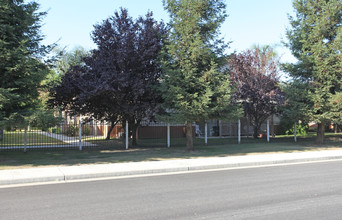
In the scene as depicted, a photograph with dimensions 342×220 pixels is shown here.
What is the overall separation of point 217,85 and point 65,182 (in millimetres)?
9190

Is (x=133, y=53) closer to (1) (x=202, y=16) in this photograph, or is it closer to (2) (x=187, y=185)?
(1) (x=202, y=16)

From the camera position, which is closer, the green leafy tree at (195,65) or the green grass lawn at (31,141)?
the green leafy tree at (195,65)

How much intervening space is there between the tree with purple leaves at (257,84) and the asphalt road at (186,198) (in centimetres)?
1294

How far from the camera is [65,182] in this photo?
845cm

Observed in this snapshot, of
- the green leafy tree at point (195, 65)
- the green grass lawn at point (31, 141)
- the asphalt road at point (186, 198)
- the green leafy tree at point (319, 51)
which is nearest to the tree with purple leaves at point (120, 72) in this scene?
the green leafy tree at point (195, 65)

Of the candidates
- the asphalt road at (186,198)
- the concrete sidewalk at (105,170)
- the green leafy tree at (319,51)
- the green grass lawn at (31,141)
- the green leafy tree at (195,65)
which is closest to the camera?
the asphalt road at (186,198)

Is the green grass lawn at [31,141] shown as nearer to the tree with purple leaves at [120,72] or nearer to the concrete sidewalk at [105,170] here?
the tree with purple leaves at [120,72]

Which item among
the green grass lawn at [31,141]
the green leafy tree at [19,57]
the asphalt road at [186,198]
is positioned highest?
the green leafy tree at [19,57]

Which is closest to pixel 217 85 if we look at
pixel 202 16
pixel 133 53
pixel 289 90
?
pixel 202 16

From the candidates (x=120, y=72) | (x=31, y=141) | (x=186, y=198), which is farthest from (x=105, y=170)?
(x=31, y=141)

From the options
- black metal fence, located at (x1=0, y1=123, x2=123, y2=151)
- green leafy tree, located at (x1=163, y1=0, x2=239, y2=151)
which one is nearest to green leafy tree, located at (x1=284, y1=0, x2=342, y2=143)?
green leafy tree, located at (x1=163, y1=0, x2=239, y2=151)

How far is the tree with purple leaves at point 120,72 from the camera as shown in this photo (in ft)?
48.7

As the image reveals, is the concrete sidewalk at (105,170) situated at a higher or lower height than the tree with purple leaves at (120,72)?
lower

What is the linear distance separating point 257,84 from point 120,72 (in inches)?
447
